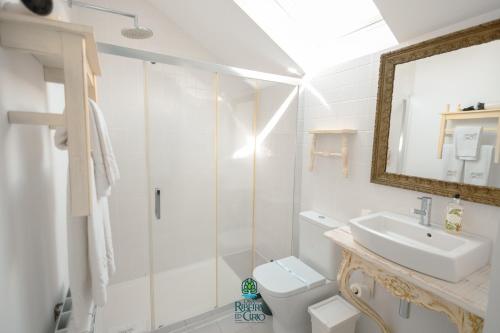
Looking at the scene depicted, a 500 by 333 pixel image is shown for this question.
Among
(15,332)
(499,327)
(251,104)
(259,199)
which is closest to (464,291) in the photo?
(499,327)

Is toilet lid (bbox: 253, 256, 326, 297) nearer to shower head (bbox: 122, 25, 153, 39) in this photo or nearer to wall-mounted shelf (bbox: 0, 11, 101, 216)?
wall-mounted shelf (bbox: 0, 11, 101, 216)

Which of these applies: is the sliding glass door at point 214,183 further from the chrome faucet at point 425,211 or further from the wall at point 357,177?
the chrome faucet at point 425,211

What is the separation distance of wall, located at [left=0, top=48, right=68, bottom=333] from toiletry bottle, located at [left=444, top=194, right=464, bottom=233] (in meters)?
1.74

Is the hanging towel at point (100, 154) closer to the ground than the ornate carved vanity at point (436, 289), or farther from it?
farther from it

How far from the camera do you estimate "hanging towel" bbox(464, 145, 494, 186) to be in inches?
42.6

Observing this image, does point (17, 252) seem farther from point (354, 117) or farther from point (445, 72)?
point (445, 72)

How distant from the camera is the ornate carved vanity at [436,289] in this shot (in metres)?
0.86

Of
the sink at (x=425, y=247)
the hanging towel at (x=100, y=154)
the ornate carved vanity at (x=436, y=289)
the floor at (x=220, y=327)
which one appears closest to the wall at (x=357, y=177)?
the sink at (x=425, y=247)

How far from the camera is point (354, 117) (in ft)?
5.46

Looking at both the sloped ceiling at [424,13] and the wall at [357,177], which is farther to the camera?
the wall at [357,177]

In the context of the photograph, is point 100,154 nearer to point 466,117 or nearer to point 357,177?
point 357,177

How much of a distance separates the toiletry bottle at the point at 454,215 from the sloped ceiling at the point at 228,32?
59.2 inches

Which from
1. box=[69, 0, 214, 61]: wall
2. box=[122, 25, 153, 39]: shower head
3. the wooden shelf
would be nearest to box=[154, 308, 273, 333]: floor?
the wooden shelf

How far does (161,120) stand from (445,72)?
1.95m
